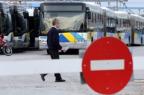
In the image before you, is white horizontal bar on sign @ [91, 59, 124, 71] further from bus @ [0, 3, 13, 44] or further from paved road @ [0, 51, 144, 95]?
bus @ [0, 3, 13, 44]

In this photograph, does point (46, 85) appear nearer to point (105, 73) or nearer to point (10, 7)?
point (105, 73)

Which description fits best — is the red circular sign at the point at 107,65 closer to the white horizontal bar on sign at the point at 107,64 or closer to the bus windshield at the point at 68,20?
the white horizontal bar on sign at the point at 107,64

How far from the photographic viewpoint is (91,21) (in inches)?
1432

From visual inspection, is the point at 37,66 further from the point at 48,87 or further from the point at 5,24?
the point at 5,24

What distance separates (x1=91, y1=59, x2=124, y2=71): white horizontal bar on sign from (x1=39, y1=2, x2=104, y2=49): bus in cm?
2615

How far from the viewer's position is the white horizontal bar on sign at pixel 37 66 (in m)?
10.2

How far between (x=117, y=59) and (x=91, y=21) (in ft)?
91.9

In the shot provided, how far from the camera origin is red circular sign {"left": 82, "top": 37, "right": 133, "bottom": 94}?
823 cm

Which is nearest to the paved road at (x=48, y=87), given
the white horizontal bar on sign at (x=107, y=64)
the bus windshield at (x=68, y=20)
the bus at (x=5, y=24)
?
the white horizontal bar on sign at (x=107, y=64)

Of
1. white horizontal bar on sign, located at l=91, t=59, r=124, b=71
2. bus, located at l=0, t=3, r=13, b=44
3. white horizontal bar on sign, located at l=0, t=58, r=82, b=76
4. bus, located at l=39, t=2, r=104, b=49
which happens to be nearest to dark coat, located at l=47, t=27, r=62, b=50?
white horizontal bar on sign, located at l=0, t=58, r=82, b=76

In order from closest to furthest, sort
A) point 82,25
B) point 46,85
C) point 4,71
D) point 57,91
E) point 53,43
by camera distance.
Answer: point 4,71
point 57,91
point 46,85
point 53,43
point 82,25

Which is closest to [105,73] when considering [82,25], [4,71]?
[4,71]

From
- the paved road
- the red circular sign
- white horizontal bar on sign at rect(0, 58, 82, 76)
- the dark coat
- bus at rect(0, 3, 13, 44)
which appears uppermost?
the red circular sign

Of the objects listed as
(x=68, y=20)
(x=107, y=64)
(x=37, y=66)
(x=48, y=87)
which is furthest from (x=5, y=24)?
(x=107, y=64)
